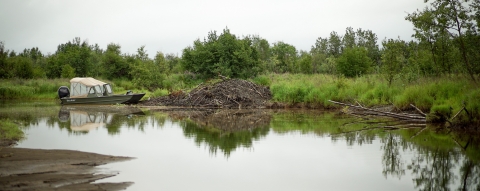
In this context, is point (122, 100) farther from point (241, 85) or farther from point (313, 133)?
point (313, 133)

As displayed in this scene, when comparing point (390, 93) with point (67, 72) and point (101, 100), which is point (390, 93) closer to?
point (101, 100)

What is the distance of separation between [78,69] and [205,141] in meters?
41.3

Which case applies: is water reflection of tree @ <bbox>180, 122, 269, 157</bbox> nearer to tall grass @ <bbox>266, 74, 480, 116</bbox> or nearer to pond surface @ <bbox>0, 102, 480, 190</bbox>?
pond surface @ <bbox>0, 102, 480, 190</bbox>

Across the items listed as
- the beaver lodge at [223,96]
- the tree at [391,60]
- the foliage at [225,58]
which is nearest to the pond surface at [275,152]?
the tree at [391,60]

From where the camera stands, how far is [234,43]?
4000 cm

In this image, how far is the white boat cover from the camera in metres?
34.8

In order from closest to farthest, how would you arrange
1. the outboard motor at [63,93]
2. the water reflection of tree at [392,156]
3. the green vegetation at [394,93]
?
the water reflection of tree at [392,156], the green vegetation at [394,93], the outboard motor at [63,93]

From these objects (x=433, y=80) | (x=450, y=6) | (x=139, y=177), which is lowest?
(x=139, y=177)

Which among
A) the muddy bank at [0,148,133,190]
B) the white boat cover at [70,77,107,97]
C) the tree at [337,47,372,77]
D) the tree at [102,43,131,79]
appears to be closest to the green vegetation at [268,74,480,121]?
the tree at [337,47,372,77]

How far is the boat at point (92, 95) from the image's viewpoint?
113 feet

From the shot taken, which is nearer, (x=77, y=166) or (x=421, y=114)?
(x=77, y=166)

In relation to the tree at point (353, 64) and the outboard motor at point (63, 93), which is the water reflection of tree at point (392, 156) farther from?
the outboard motor at point (63, 93)

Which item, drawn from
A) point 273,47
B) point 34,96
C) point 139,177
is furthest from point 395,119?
point 273,47

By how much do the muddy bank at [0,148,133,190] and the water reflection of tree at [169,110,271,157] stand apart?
13.5 ft
